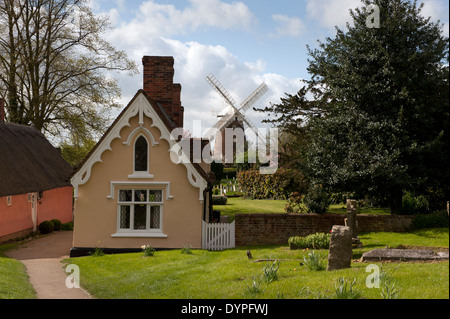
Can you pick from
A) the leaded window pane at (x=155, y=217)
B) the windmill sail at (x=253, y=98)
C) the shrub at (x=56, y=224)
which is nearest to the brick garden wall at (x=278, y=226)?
the leaded window pane at (x=155, y=217)

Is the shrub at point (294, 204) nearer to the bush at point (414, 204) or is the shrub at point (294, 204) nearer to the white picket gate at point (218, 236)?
the bush at point (414, 204)

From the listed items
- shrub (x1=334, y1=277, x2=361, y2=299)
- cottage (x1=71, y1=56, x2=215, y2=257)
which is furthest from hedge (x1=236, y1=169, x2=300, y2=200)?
shrub (x1=334, y1=277, x2=361, y2=299)

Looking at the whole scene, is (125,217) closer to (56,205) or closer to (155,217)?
(155,217)

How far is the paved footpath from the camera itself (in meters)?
13.2

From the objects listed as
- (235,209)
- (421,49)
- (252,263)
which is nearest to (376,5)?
(421,49)

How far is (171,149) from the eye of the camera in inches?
814

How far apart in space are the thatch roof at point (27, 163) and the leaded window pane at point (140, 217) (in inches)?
210

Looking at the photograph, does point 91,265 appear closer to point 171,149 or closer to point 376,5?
point 171,149

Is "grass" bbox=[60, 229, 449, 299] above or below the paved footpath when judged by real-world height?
above

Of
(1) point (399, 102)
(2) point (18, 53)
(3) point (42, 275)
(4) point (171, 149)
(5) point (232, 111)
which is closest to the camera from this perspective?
(3) point (42, 275)

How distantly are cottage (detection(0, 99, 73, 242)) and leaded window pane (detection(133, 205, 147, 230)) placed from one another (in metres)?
5.33

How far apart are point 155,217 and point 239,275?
9122 mm

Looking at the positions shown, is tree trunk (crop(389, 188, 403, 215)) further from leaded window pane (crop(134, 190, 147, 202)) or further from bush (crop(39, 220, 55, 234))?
bush (crop(39, 220, 55, 234))
